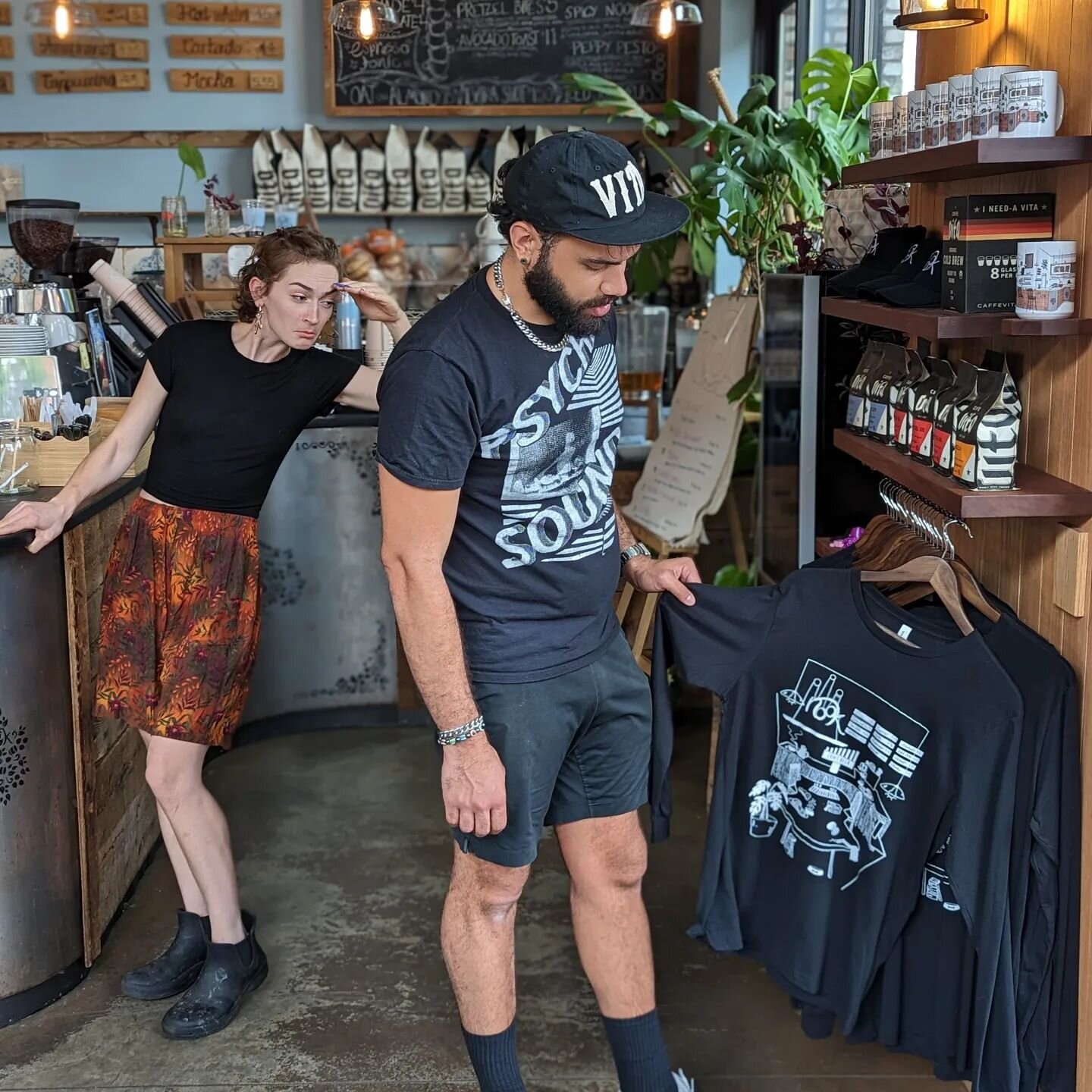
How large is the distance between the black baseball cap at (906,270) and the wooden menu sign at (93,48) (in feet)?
17.7

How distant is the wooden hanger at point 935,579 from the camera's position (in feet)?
6.96

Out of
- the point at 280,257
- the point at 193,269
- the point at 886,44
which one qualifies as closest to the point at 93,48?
the point at 193,269

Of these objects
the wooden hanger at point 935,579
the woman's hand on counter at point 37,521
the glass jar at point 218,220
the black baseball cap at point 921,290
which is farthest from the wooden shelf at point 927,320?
the glass jar at point 218,220

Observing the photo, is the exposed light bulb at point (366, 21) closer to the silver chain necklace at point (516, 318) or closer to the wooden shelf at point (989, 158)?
the wooden shelf at point (989, 158)

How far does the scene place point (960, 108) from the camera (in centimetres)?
202

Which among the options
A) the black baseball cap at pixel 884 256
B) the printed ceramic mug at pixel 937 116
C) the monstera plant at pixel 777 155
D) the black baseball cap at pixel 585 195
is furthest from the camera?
the monstera plant at pixel 777 155

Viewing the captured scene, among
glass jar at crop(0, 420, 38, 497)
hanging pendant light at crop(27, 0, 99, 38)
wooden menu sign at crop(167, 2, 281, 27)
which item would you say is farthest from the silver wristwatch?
wooden menu sign at crop(167, 2, 281, 27)

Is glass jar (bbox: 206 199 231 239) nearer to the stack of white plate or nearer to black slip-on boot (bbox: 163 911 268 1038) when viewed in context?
the stack of white plate

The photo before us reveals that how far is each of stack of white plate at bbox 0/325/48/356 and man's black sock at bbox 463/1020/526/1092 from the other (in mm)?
2062

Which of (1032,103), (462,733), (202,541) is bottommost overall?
(462,733)

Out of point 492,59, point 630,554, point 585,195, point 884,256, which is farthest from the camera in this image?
point 492,59

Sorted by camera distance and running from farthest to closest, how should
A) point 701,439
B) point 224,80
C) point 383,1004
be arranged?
point 224,80 < point 701,439 < point 383,1004

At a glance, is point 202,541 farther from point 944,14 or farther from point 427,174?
point 427,174

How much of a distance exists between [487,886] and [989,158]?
1316 millimetres
